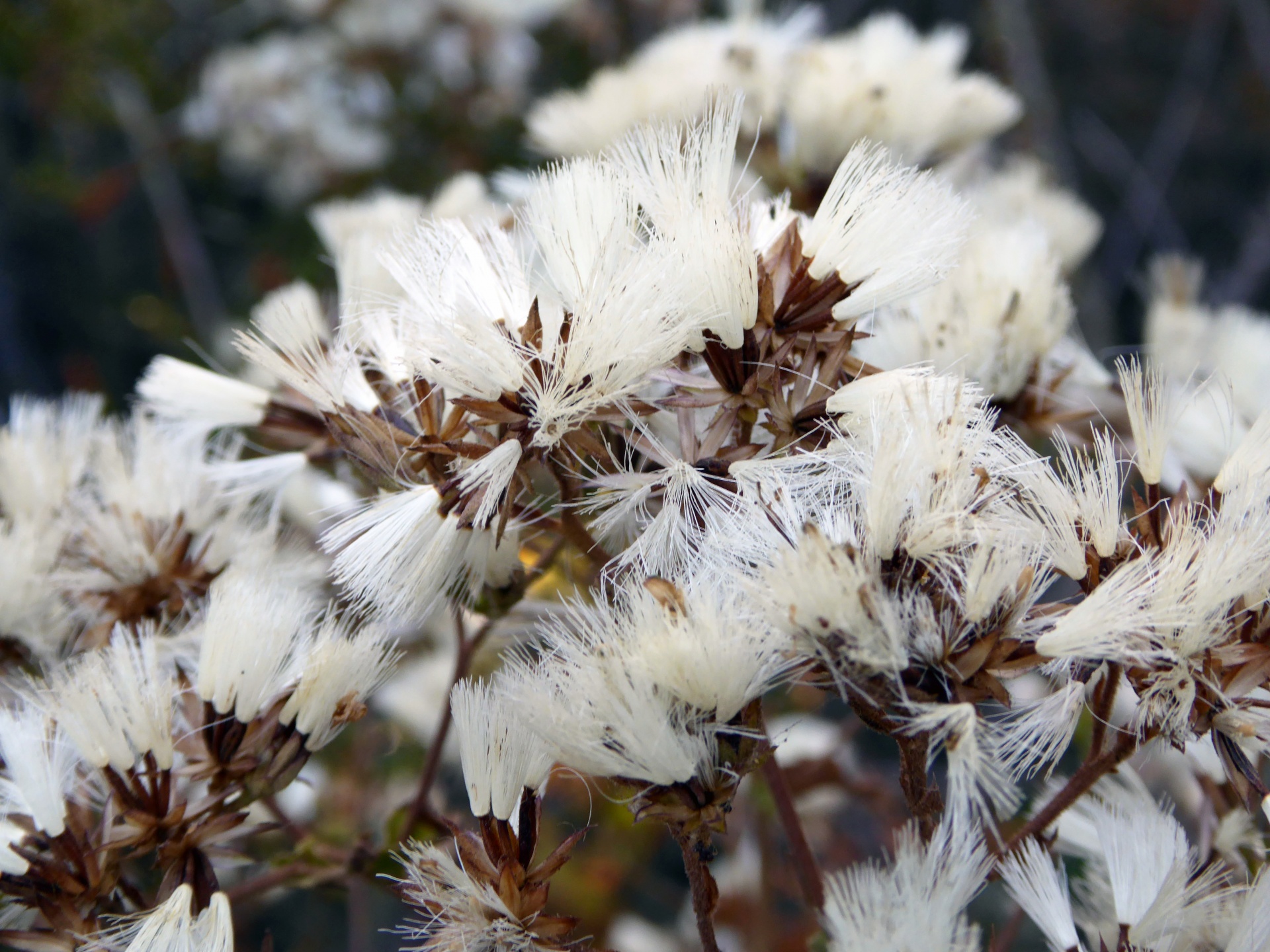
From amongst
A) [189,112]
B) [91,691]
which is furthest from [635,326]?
[189,112]

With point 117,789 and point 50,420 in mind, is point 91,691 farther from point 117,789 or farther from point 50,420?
point 50,420

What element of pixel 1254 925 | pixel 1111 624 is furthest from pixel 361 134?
pixel 1254 925

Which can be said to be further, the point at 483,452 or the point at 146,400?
the point at 146,400

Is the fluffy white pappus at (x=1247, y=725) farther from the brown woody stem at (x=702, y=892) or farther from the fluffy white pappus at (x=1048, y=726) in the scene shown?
the brown woody stem at (x=702, y=892)

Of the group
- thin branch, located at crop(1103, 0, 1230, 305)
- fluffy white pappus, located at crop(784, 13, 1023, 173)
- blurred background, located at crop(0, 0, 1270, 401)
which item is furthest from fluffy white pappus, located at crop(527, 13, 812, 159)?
A: thin branch, located at crop(1103, 0, 1230, 305)

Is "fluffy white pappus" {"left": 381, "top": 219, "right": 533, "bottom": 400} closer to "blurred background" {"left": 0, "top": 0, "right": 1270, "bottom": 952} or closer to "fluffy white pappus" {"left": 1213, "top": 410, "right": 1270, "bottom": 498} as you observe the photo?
"fluffy white pappus" {"left": 1213, "top": 410, "right": 1270, "bottom": 498}

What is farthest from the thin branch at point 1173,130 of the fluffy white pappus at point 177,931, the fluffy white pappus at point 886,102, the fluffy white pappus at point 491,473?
the fluffy white pappus at point 177,931
